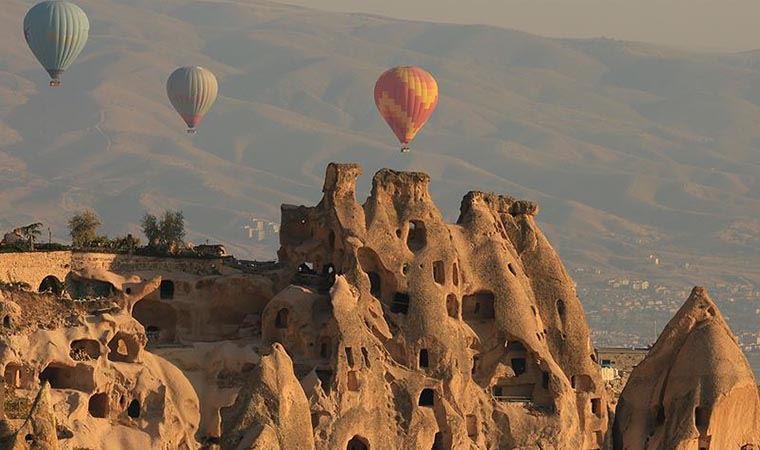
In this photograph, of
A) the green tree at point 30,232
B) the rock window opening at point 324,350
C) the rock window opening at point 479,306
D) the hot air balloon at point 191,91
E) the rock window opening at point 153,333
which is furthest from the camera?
the hot air balloon at point 191,91

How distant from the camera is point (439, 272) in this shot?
7181 cm

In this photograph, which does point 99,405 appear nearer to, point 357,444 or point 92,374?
point 92,374

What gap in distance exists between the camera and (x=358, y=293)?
69500 millimetres

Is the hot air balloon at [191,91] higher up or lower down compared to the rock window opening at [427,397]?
higher up

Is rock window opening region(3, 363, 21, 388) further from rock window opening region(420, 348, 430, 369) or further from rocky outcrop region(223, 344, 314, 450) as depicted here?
rock window opening region(420, 348, 430, 369)

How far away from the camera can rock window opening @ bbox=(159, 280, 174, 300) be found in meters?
71.6

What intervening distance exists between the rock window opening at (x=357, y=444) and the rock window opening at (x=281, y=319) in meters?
4.07

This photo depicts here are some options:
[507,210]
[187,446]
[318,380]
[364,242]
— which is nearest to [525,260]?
[507,210]

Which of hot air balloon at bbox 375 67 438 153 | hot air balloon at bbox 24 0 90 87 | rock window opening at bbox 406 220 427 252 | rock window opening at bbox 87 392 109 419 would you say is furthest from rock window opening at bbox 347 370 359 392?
hot air balloon at bbox 24 0 90 87

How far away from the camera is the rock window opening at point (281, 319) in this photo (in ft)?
227

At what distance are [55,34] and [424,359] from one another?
1213 inches

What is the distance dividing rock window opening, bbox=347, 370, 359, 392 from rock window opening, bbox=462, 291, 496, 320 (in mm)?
6511

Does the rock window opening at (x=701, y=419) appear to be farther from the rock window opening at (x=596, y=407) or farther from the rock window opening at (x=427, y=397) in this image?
the rock window opening at (x=427, y=397)

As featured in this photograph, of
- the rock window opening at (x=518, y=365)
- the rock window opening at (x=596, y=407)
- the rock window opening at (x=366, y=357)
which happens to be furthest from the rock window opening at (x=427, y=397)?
the rock window opening at (x=596, y=407)
